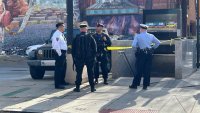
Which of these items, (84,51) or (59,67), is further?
(59,67)

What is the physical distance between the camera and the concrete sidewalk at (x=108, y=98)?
28.5 feet

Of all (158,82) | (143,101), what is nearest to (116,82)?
(158,82)

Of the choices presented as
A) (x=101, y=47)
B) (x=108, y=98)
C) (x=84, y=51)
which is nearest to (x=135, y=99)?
(x=108, y=98)

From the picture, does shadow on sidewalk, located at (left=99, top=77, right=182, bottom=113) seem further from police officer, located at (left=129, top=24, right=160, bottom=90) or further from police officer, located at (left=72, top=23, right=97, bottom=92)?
police officer, located at (left=72, top=23, right=97, bottom=92)

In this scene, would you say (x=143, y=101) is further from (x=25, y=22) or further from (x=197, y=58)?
(x=25, y=22)

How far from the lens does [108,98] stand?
9.77m

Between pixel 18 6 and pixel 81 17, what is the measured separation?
4814mm

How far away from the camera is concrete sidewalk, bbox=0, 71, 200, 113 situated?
8688mm

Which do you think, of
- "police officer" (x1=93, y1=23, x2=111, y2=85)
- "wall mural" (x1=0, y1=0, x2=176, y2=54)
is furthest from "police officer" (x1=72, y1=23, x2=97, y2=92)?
"wall mural" (x1=0, y1=0, x2=176, y2=54)

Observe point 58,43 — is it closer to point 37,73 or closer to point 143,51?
point 143,51

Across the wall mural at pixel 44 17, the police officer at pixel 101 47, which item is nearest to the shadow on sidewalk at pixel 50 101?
the police officer at pixel 101 47

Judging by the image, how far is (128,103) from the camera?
918cm

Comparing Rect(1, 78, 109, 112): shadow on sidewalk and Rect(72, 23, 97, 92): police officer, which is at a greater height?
Rect(72, 23, 97, 92): police officer

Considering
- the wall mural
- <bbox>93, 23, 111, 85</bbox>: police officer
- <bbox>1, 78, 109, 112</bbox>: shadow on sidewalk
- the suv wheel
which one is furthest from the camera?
the wall mural
